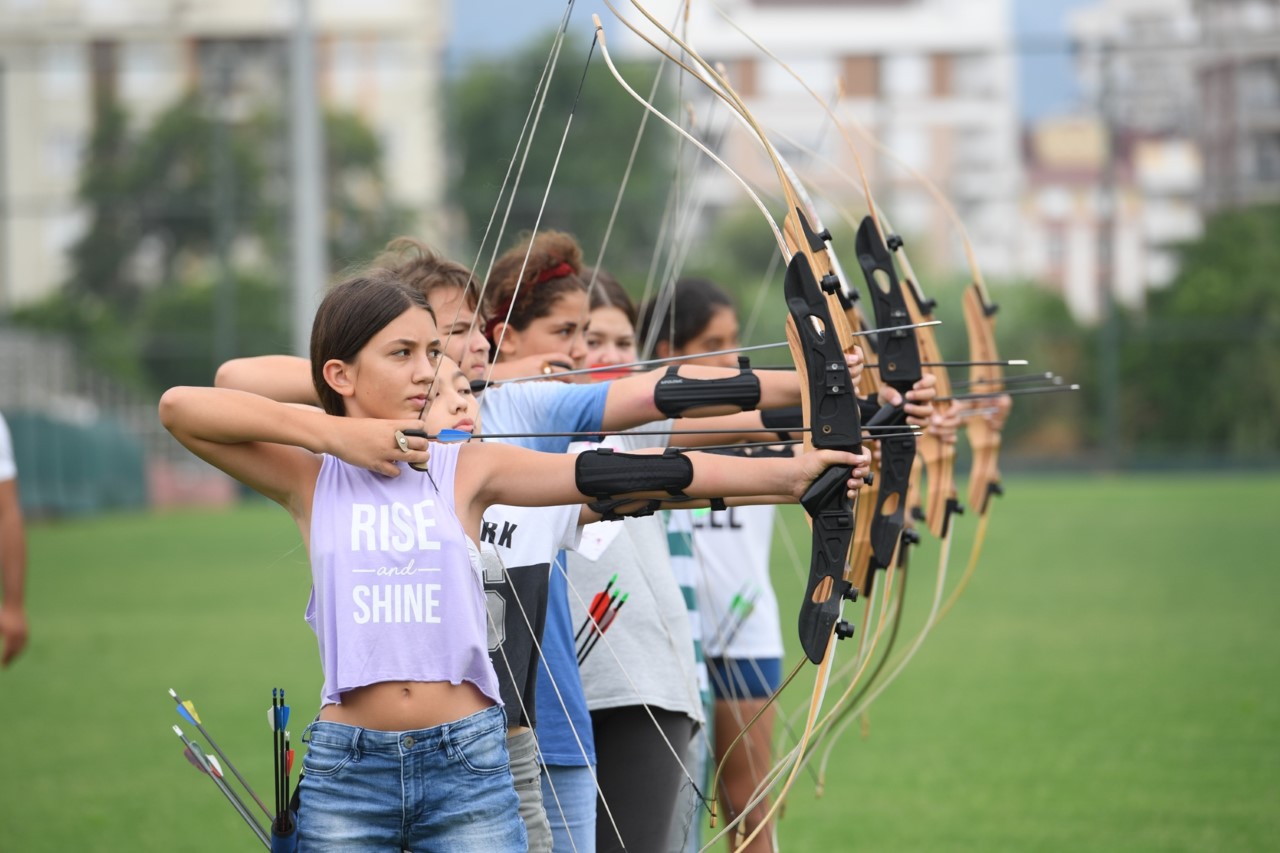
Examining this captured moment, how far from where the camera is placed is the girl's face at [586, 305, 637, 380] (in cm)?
352

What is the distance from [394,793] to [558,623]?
0.67m

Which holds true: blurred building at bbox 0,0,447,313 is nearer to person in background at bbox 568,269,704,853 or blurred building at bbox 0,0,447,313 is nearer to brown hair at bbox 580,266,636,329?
brown hair at bbox 580,266,636,329

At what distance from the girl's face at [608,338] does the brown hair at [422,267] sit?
420 mm

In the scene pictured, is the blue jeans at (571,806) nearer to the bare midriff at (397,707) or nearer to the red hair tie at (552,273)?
the bare midriff at (397,707)

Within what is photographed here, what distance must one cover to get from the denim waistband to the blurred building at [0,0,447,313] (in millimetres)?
23500

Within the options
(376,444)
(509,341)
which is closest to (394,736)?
(376,444)

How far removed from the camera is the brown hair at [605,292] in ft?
11.4

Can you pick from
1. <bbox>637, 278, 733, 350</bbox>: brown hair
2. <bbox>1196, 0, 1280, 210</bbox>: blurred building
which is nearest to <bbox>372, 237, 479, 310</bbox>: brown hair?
<bbox>637, 278, 733, 350</bbox>: brown hair

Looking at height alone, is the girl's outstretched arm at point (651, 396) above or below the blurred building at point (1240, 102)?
below

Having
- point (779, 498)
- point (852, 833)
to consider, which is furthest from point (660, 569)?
point (852, 833)

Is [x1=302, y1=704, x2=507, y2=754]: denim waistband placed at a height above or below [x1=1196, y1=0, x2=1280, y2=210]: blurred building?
below

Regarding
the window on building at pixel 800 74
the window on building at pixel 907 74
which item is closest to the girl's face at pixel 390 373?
the window on building at pixel 800 74

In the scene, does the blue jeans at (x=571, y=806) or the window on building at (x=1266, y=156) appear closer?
the blue jeans at (x=571, y=806)

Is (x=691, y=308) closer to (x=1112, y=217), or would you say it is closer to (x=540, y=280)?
(x=540, y=280)
